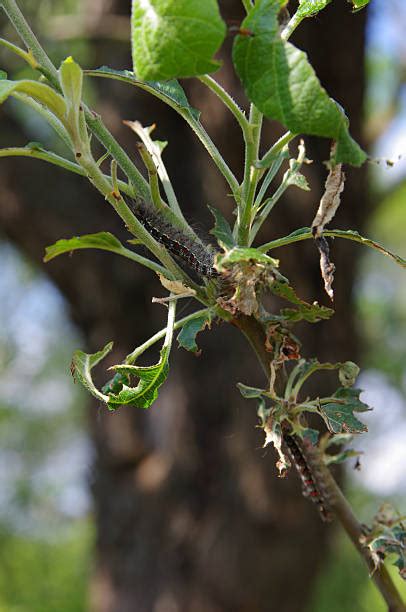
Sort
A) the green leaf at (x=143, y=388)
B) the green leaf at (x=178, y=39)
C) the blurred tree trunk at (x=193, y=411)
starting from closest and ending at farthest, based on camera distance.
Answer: the green leaf at (x=178, y=39), the green leaf at (x=143, y=388), the blurred tree trunk at (x=193, y=411)

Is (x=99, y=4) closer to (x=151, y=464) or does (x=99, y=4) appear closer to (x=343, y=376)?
(x=151, y=464)

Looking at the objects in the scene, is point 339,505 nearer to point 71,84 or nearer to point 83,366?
point 83,366

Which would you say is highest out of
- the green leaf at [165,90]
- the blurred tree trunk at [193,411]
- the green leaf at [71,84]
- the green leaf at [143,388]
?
the green leaf at [71,84]

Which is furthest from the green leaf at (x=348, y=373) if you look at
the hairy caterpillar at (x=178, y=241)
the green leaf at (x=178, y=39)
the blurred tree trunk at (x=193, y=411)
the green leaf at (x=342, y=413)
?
the blurred tree trunk at (x=193, y=411)

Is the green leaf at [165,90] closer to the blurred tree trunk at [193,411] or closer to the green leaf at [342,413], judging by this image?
the green leaf at [342,413]

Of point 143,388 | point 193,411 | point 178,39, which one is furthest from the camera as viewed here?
point 193,411

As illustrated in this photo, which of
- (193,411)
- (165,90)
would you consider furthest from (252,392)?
(193,411)

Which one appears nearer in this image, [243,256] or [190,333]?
[243,256]

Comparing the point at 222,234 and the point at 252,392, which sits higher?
the point at 222,234

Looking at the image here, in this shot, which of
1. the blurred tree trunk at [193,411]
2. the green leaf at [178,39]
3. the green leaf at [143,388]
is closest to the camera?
the green leaf at [178,39]
